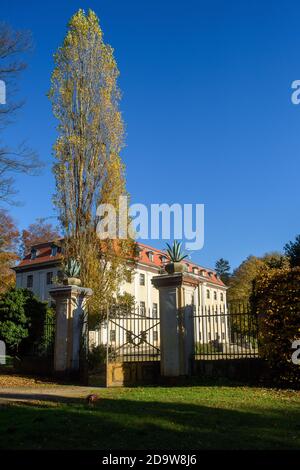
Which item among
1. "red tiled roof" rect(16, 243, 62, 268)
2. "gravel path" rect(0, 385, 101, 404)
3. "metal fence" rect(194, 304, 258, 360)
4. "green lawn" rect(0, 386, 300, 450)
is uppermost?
"red tiled roof" rect(16, 243, 62, 268)

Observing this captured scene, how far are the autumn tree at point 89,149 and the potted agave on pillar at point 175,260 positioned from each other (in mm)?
7369

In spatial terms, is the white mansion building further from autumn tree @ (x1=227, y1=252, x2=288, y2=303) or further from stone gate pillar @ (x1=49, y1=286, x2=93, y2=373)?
stone gate pillar @ (x1=49, y1=286, x2=93, y2=373)

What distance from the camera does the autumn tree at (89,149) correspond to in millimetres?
20531

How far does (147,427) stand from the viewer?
607cm

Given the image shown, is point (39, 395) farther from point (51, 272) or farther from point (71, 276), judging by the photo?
point (51, 272)

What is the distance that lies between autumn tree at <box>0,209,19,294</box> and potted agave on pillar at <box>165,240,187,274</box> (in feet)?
85.5

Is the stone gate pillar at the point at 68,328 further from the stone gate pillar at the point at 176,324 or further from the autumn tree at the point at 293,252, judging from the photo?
the autumn tree at the point at 293,252

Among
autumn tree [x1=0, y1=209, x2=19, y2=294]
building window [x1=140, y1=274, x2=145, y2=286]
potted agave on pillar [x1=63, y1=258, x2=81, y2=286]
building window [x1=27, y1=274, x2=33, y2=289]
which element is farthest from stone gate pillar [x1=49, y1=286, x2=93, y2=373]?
building window [x1=27, y1=274, x2=33, y2=289]

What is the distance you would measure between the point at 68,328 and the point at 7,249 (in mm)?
29627

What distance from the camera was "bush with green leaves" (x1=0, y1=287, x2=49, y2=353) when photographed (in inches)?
654

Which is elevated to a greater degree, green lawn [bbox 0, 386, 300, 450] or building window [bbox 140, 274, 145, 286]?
building window [bbox 140, 274, 145, 286]

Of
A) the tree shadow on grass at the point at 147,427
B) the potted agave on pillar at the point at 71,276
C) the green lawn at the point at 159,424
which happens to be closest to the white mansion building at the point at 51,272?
the potted agave on pillar at the point at 71,276

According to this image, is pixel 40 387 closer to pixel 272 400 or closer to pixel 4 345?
pixel 4 345
